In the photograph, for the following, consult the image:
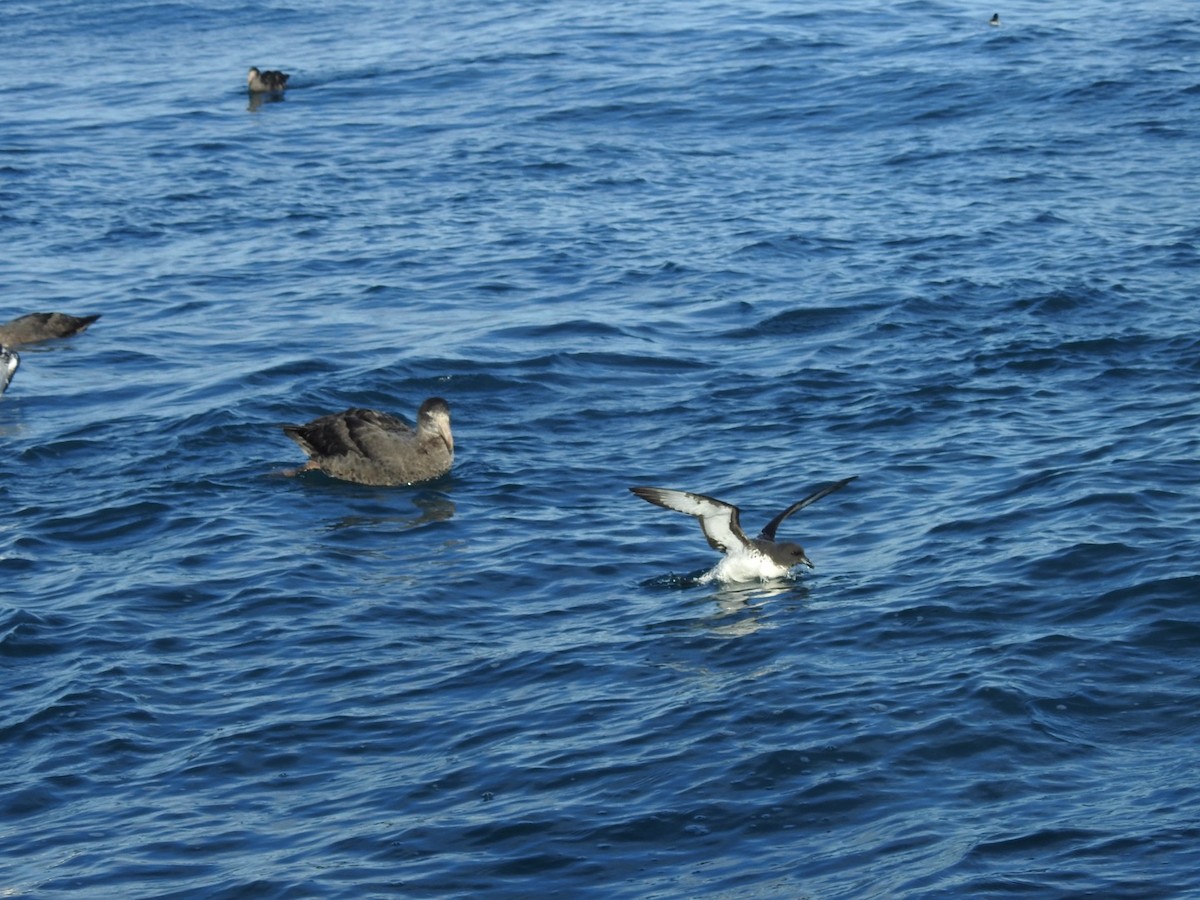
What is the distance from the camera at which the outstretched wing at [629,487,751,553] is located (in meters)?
12.0

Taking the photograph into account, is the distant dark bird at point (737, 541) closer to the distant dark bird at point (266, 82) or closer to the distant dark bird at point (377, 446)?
the distant dark bird at point (377, 446)

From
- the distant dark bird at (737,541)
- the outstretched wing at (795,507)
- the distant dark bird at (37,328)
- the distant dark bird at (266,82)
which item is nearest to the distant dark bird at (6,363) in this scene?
the distant dark bird at (37,328)

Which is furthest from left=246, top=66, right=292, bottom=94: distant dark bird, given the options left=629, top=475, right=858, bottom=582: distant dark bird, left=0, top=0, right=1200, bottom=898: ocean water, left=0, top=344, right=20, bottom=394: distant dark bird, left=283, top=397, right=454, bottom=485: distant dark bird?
left=629, top=475, right=858, bottom=582: distant dark bird

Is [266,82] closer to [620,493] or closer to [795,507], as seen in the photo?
[620,493]

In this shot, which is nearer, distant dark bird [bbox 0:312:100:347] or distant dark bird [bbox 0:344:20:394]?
distant dark bird [bbox 0:344:20:394]

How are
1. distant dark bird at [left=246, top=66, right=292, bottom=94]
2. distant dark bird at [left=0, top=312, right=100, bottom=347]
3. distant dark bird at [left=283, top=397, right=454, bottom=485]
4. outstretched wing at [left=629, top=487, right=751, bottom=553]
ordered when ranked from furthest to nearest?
distant dark bird at [left=246, top=66, right=292, bottom=94] < distant dark bird at [left=0, top=312, right=100, bottom=347] < distant dark bird at [left=283, top=397, right=454, bottom=485] < outstretched wing at [left=629, top=487, right=751, bottom=553]

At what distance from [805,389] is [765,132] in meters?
11.9

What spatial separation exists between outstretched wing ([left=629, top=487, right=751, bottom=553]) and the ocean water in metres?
A: 0.40

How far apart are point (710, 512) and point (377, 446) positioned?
4056 millimetres

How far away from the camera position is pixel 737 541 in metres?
12.5

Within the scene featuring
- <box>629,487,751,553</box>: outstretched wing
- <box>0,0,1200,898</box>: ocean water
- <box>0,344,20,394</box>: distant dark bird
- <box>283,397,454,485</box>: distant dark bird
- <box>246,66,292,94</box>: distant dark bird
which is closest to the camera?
<box>0,0,1200,898</box>: ocean water

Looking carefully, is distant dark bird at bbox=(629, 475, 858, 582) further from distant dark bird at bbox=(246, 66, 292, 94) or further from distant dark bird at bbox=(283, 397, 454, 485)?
distant dark bird at bbox=(246, 66, 292, 94)

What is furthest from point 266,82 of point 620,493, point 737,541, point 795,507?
point 795,507

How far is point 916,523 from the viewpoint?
13.5 meters
